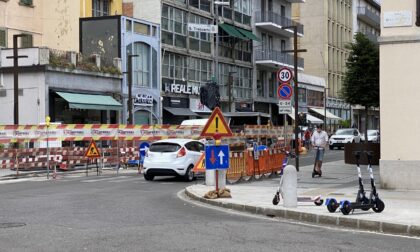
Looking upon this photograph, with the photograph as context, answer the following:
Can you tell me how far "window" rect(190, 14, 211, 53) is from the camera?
46.1 metres

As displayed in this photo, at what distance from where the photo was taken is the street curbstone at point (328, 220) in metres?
11.1

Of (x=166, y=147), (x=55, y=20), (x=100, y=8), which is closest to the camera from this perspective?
(x=166, y=147)

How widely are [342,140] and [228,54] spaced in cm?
1185

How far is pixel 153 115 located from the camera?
4188 cm

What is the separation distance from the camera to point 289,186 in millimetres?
12375

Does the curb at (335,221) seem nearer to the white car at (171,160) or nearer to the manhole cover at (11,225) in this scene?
the manhole cover at (11,225)

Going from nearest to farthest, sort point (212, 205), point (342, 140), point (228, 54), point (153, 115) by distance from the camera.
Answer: point (212, 205) → point (153, 115) → point (342, 140) → point (228, 54)

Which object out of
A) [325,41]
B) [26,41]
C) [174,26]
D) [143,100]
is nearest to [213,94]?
[143,100]

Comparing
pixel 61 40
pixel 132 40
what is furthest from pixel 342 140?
pixel 61 40

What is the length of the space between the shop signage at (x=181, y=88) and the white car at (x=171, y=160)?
21.8 m

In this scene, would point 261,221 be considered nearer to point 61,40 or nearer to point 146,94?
point 146,94

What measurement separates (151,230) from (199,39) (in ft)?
125

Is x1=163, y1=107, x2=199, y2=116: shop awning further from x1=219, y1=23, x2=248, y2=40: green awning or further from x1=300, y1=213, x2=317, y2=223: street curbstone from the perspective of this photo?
x1=300, y1=213, x2=317, y2=223: street curbstone

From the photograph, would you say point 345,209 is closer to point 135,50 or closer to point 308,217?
point 308,217
